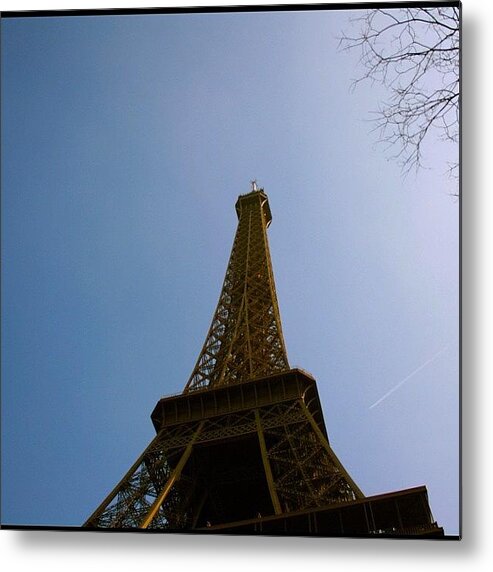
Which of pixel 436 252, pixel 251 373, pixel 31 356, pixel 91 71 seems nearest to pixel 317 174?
pixel 436 252

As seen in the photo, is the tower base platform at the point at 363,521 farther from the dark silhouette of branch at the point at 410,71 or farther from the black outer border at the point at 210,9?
the black outer border at the point at 210,9

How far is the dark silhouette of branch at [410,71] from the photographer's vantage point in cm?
504

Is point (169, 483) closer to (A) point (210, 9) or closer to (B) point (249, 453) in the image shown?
(B) point (249, 453)

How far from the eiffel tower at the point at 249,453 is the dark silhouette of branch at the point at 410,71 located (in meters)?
1.59

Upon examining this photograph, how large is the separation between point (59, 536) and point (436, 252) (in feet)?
8.79

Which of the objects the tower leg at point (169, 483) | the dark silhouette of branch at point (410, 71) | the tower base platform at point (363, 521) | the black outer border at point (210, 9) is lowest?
the tower base platform at point (363, 521)

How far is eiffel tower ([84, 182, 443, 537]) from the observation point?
17.3ft

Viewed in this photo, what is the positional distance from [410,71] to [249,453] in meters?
3.82

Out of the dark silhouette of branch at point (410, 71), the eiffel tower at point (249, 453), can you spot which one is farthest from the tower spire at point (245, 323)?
the dark silhouette of branch at point (410, 71)

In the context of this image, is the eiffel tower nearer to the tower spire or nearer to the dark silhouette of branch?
the tower spire

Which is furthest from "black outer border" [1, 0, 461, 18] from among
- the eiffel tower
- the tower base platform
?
the tower base platform

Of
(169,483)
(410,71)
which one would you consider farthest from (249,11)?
(169,483)

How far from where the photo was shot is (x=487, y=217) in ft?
15.9

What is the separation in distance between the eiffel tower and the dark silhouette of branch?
159 centimetres
